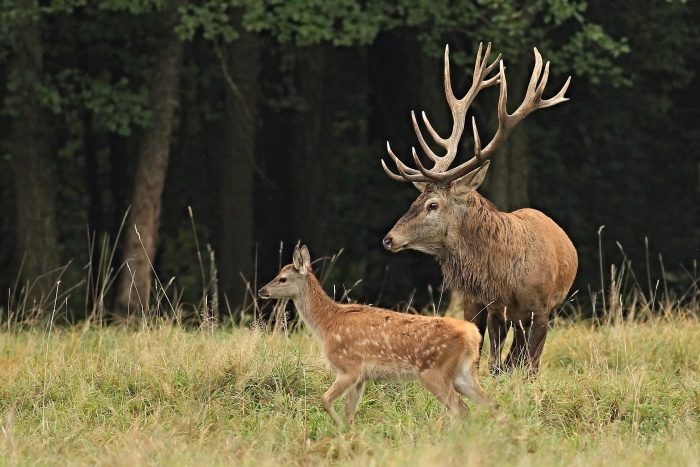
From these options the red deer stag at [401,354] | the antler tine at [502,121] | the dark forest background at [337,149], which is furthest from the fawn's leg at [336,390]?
the dark forest background at [337,149]

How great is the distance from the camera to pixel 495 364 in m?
9.10

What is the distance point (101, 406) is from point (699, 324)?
467 cm

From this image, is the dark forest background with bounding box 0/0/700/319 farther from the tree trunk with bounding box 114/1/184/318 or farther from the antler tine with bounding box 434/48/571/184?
the antler tine with bounding box 434/48/571/184

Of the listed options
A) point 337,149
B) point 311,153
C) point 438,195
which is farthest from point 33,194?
point 438,195

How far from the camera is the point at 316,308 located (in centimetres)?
814

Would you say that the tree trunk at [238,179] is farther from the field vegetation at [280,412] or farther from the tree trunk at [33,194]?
the field vegetation at [280,412]

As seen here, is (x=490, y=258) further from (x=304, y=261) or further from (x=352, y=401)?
(x=352, y=401)

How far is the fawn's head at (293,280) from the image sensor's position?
8320mm

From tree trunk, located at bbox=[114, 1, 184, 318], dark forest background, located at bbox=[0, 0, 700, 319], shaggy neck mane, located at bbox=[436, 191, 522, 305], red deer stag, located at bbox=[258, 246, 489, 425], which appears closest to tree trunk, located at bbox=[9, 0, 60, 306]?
dark forest background, located at bbox=[0, 0, 700, 319]

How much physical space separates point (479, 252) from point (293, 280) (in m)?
1.49

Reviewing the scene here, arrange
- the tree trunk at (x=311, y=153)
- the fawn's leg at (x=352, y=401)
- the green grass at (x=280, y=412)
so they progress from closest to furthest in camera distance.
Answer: the green grass at (x=280, y=412) → the fawn's leg at (x=352, y=401) → the tree trunk at (x=311, y=153)

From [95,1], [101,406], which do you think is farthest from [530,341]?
[95,1]

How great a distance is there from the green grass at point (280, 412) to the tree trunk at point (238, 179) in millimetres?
8224

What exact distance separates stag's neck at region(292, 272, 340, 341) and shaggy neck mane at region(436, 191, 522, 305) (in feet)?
4.26
